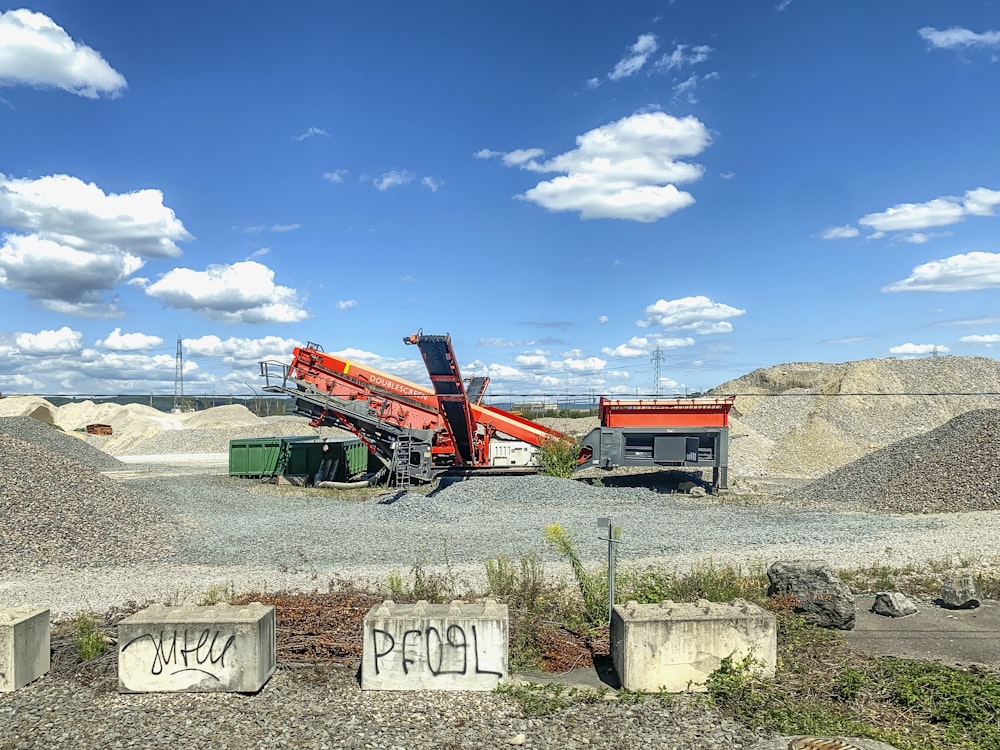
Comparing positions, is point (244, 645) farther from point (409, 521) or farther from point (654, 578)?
point (409, 521)

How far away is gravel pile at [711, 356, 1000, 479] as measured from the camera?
97.0 ft

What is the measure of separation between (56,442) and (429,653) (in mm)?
25496

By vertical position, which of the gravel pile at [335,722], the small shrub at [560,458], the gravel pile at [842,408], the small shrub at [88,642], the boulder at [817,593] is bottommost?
the gravel pile at [335,722]

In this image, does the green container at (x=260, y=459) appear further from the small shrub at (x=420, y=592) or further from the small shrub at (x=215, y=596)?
the small shrub at (x=420, y=592)

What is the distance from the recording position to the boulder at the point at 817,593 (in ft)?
23.4

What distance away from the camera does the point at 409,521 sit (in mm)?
14711

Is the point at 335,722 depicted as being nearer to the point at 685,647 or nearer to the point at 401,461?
the point at 685,647

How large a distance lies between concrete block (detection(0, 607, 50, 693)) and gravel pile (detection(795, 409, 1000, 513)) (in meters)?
16.4

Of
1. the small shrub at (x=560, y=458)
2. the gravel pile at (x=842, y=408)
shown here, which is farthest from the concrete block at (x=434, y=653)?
the gravel pile at (x=842, y=408)

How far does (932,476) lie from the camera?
57.2 ft

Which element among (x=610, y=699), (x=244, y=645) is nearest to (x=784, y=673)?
(x=610, y=699)

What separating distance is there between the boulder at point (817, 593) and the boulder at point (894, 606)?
0.61 m

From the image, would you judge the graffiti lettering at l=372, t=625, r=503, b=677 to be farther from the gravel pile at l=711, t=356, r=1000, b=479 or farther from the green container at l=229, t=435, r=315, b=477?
the gravel pile at l=711, t=356, r=1000, b=479

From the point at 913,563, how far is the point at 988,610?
2.43 metres
